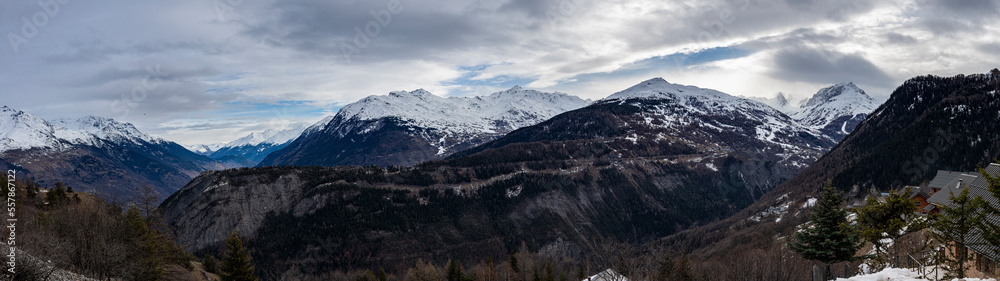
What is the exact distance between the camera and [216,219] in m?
179

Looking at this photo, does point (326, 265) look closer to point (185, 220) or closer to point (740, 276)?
point (185, 220)

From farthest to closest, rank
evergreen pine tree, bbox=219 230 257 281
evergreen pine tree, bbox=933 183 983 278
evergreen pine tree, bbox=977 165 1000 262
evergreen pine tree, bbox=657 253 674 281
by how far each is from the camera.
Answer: evergreen pine tree, bbox=657 253 674 281 → evergreen pine tree, bbox=219 230 257 281 → evergreen pine tree, bbox=933 183 983 278 → evergreen pine tree, bbox=977 165 1000 262

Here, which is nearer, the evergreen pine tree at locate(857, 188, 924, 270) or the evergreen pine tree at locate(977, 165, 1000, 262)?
the evergreen pine tree at locate(977, 165, 1000, 262)

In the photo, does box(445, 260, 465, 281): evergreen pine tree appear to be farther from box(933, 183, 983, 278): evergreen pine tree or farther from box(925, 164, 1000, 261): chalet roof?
box(933, 183, 983, 278): evergreen pine tree

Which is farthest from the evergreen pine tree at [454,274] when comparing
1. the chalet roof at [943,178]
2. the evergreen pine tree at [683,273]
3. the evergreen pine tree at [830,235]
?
the chalet roof at [943,178]

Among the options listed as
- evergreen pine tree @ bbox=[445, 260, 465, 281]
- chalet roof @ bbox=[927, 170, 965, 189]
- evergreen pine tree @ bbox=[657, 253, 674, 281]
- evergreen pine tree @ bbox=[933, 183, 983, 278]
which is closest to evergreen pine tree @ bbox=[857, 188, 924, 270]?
evergreen pine tree @ bbox=[933, 183, 983, 278]

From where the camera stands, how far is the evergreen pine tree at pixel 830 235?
122 feet

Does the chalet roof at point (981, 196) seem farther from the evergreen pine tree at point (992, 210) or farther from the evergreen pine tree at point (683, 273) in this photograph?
the evergreen pine tree at point (683, 273)

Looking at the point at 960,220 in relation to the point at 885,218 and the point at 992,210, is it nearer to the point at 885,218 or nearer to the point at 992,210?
the point at 992,210

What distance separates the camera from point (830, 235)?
37.6 m

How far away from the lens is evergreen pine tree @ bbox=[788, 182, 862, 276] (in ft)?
122

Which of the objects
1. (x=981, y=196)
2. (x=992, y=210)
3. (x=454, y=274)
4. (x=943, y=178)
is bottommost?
(x=454, y=274)

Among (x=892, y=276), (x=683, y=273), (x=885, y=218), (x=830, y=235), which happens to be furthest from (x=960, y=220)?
(x=683, y=273)

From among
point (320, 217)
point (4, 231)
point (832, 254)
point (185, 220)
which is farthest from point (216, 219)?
point (832, 254)
